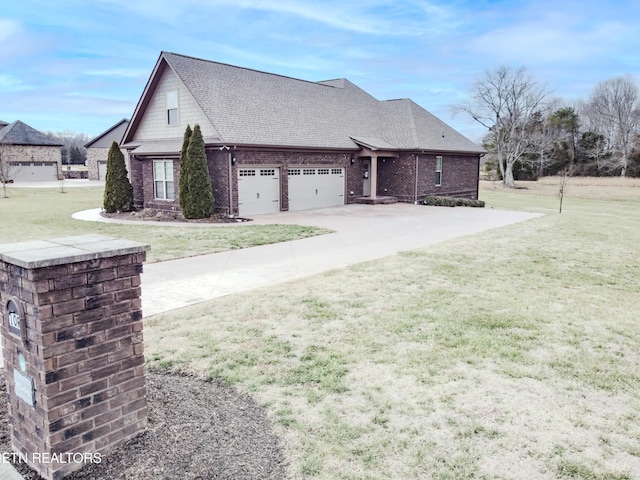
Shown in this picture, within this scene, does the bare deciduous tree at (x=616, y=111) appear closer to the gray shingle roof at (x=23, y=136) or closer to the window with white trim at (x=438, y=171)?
the window with white trim at (x=438, y=171)

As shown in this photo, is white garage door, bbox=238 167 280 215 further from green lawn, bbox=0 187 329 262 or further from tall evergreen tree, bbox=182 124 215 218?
green lawn, bbox=0 187 329 262

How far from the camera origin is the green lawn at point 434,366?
3197 mm

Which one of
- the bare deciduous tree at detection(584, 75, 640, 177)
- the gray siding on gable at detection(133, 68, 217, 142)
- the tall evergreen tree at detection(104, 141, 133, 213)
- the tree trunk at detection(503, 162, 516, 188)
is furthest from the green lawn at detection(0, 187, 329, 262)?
the bare deciduous tree at detection(584, 75, 640, 177)

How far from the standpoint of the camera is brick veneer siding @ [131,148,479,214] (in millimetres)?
17781

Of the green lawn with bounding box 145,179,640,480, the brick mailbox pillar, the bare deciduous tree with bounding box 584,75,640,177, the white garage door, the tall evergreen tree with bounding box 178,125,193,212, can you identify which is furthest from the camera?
the bare deciduous tree with bounding box 584,75,640,177

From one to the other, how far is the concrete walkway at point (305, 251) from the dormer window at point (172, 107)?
499 centimetres

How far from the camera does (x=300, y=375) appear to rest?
4.39m

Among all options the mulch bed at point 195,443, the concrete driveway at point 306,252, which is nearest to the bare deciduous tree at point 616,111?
the concrete driveway at point 306,252

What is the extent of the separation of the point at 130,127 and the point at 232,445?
2051 cm

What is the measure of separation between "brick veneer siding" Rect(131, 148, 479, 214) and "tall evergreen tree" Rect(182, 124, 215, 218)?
720 millimetres

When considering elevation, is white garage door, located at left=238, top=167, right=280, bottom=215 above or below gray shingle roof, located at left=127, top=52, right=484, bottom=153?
below

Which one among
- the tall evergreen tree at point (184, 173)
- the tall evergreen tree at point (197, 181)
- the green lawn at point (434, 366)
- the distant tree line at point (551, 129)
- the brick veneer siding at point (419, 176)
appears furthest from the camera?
the distant tree line at point (551, 129)

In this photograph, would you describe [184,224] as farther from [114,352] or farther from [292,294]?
[114,352]

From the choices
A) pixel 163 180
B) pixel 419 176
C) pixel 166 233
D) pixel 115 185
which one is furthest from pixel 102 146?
pixel 166 233
